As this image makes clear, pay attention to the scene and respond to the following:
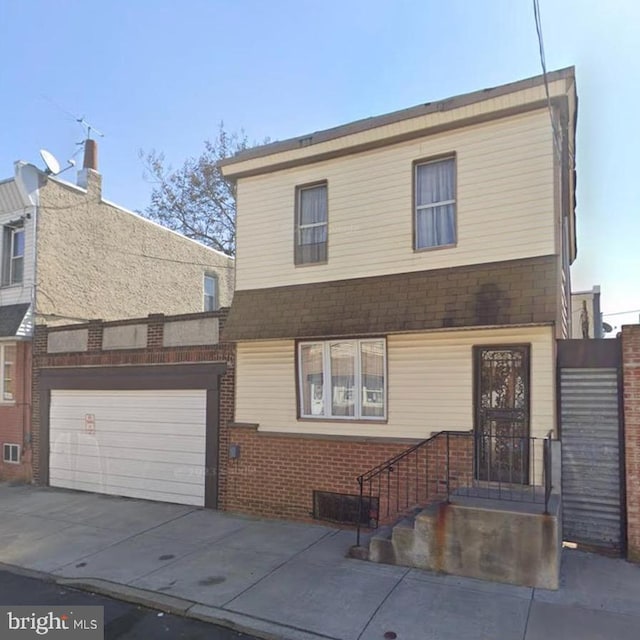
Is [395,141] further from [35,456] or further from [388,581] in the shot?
[35,456]

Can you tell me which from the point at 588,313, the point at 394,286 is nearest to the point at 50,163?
the point at 394,286

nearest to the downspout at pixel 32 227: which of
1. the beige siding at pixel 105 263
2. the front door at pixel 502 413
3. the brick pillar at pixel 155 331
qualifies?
the beige siding at pixel 105 263

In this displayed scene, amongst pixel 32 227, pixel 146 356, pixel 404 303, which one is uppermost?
pixel 32 227

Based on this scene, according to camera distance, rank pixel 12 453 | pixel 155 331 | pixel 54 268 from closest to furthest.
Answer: pixel 155 331, pixel 12 453, pixel 54 268

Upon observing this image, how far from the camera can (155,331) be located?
10.4m

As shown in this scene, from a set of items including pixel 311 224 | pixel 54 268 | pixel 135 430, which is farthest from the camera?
pixel 54 268

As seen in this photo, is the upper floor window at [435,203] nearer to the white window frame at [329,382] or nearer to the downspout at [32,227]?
the white window frame at [329,382]

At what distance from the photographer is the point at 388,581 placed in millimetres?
5879

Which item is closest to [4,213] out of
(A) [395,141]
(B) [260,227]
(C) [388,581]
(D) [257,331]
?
(B) [260,227]

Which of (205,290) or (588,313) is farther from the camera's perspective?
(205,290)

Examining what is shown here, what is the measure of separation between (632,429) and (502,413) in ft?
4.96

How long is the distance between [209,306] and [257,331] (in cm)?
945

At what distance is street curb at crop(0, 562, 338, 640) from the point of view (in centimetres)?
482

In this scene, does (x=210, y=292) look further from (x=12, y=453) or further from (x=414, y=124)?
(x=414, y=124)
